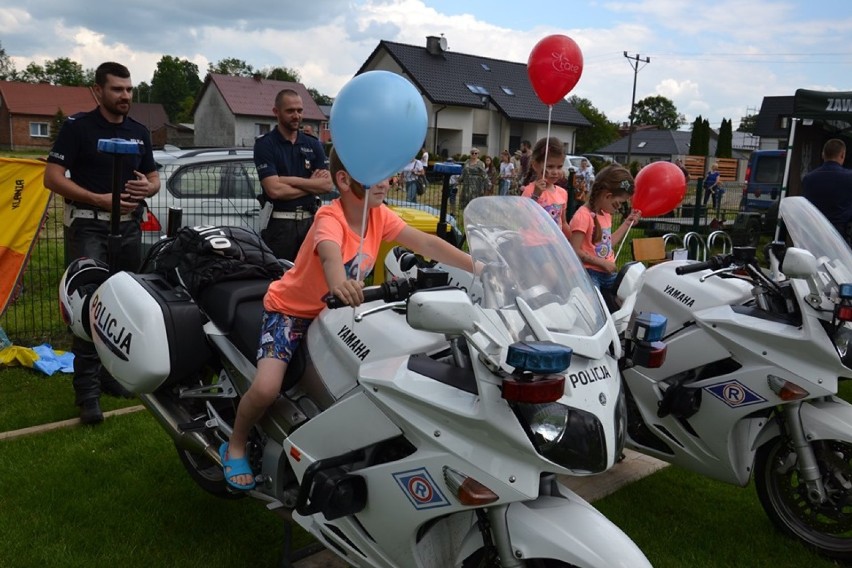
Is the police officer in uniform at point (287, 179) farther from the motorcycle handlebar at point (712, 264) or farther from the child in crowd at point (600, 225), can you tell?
the motorcycle handlebar at point (712, 264)

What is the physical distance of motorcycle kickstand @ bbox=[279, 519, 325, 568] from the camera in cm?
310

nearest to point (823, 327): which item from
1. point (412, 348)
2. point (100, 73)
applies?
point (412, 348)

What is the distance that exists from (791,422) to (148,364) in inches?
117

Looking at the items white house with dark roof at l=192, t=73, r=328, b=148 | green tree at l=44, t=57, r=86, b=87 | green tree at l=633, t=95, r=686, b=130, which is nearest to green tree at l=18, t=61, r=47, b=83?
green tree at l=44, t=57, r=86, b=87

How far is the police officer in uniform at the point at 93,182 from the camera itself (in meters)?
4.63

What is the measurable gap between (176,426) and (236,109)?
5662cm

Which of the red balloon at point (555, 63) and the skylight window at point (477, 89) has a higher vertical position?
the skylight window at point (477, 89)

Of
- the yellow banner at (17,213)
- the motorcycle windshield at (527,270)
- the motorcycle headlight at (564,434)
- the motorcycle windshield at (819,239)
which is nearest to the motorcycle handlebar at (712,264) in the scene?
the motorcycle windshield at (819,239)

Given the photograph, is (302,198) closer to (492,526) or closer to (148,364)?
(148,364)

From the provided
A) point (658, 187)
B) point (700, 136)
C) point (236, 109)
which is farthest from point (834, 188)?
point (236, 109)

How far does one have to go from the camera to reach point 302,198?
5.53 metres

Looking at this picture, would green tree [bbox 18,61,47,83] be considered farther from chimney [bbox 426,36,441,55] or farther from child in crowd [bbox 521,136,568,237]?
child in crowd [bbox 521,136,568,237]

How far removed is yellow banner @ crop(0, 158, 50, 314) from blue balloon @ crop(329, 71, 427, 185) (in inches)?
169

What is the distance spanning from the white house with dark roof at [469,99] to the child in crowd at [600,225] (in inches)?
1567
